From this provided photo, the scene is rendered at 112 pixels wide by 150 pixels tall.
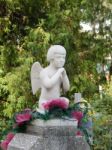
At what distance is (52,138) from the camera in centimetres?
442

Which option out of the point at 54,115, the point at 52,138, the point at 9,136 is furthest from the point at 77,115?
the point at 9,136

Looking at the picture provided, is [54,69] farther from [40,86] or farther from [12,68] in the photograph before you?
[12,68]

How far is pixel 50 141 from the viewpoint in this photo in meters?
4.41

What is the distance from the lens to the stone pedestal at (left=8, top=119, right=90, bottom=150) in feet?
14.4

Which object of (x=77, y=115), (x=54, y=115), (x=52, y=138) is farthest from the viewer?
(x=77, y=115)

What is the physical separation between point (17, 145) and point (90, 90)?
5719 millimetres

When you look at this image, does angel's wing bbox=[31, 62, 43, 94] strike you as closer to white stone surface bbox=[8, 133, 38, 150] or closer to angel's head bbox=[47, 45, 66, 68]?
angel's head bbox=[47, 45, 66, 68]

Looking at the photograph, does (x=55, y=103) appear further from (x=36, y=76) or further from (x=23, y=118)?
(x=36, y=76)

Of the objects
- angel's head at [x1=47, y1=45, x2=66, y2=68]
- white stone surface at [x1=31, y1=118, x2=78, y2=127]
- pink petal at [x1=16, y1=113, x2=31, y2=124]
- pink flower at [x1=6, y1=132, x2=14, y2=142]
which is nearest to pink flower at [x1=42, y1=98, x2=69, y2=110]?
white stone surface at [x1=31, y1=118, x2=78, y2=127]

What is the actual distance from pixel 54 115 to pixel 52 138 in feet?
0.77

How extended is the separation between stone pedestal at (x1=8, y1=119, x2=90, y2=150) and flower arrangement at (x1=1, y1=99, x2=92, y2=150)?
72 mm

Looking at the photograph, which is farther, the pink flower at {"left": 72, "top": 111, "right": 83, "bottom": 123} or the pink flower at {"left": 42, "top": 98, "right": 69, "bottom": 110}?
the pink flower at {"left": 72, "top": 111, "right": 83, "bottom": 123}

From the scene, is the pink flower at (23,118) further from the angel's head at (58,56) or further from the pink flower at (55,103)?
the angel's head at (58,56)

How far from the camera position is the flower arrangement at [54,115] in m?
4.52
